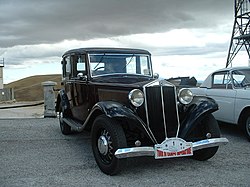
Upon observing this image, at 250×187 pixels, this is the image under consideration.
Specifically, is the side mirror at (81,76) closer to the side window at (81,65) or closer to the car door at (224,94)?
the side window at (81,65)

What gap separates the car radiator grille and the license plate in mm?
313

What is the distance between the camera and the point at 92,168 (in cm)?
544

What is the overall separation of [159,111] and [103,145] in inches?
40.0

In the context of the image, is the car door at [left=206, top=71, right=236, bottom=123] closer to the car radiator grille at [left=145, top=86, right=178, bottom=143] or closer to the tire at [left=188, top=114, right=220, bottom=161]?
the tire at [left=188, top=114, right=220, bottom=161]

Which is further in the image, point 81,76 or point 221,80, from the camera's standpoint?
point 221,80

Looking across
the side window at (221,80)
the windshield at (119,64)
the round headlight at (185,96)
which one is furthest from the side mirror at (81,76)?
the side window at (221,80)

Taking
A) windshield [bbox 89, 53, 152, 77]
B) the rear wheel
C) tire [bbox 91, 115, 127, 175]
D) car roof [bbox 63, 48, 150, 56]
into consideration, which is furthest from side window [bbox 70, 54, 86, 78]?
the rear wheel

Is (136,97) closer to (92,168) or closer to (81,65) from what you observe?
(92,168)

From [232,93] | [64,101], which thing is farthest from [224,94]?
[64,101]

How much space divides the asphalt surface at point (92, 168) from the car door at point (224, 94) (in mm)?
570

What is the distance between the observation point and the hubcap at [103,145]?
16.9 feet

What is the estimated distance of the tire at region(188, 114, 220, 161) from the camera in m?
5.56

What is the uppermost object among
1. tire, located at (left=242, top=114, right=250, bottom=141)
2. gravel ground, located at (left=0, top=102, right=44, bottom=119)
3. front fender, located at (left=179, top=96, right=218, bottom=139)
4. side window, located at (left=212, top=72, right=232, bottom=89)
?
side window, located at (left=212, top=72, right=232, bottom=89)

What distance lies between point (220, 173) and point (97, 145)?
1.96 m
